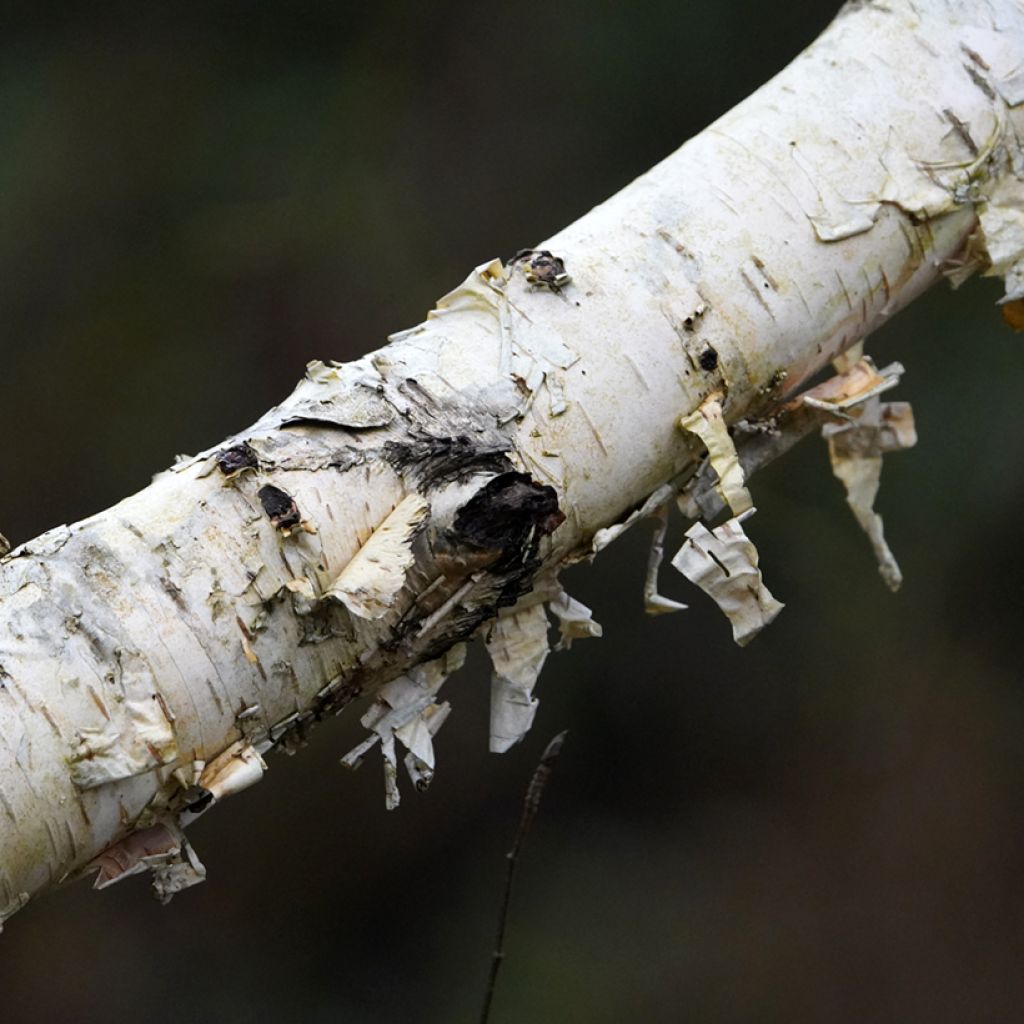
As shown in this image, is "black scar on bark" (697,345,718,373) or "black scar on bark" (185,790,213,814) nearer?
"black scar on bark" (185,790,213,814)

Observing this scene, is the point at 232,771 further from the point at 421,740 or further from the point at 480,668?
the point at 480,668

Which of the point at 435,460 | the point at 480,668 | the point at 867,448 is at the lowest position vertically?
the point at 480,668

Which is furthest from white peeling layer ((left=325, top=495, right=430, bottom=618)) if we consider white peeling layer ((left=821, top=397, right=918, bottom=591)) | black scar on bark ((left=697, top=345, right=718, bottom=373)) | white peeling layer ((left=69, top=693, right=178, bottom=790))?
white peeling layer ((left=821, top=397, right=918, bottom=591))

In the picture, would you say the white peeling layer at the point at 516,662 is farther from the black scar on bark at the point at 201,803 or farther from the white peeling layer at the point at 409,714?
the black scar on bark at the point at 201,803

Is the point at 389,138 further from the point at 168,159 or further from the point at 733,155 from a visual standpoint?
the point at 733,155

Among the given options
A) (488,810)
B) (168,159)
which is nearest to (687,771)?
(488,810)

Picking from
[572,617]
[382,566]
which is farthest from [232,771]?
[572,617]

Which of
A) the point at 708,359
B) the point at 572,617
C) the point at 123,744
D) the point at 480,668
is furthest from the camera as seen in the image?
the point at 480,668

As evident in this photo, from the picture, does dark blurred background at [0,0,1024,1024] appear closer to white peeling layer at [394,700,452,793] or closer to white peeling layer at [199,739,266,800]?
white peeling layer at [394,700,452,793]

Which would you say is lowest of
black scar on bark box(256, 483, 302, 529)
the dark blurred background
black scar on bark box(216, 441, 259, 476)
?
the dark blurred background
